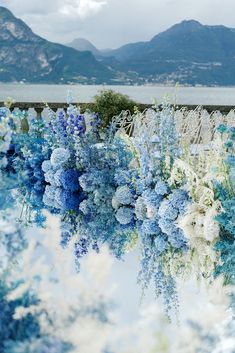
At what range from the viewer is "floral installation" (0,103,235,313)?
244 centimetres

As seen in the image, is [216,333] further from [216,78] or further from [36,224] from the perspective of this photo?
[216,78]

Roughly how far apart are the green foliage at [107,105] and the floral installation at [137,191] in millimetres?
2805

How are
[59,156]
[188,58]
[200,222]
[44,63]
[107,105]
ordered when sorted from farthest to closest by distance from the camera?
[188,58]
[44,63]
[107,105]
[59,156]
[200,222]

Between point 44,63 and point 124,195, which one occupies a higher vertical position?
point 44,63

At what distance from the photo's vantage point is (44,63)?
71.1 m

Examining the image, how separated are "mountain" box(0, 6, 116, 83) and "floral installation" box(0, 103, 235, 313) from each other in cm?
6687

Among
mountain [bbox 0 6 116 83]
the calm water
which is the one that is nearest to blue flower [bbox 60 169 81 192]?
the calm water

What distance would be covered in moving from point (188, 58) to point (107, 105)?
8110cm

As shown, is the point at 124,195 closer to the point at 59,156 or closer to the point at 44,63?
the point at 59,156

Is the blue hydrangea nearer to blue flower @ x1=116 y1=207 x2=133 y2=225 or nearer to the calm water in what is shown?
blue flower @ x1=116 y1=207 x2=133 y2=225

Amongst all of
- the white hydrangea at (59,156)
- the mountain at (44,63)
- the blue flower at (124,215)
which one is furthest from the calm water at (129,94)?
the blue flower at (124,215)

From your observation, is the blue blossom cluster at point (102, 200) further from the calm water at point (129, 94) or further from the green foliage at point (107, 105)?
the calm water at point (129, 94)

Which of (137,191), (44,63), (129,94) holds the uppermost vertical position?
(44,63)

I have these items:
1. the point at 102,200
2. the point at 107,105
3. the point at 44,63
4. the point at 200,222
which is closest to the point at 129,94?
the point at 44,63
